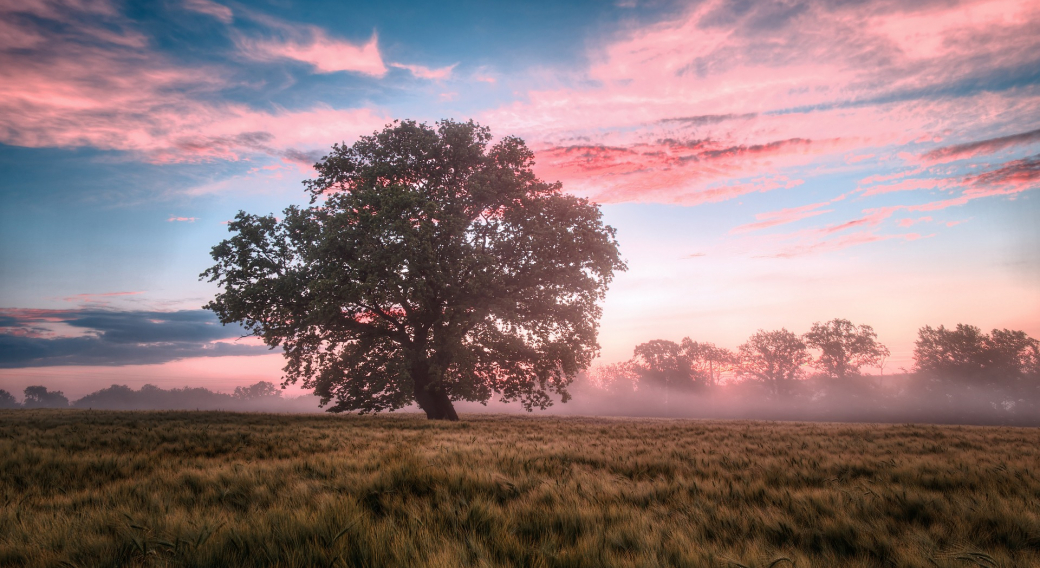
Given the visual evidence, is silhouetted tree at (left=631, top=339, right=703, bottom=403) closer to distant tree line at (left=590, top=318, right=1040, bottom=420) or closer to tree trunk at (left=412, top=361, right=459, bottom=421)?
distant tree line at (left=590, top=318, right=1040, bottom=420)

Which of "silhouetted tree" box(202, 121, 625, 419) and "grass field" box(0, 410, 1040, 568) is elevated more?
"silhouetted tree" box(202, 121, 625, 419)

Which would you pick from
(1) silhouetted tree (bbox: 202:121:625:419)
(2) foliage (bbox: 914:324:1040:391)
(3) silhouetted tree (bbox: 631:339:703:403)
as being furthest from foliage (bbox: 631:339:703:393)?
(1) silhouetted tree (bbox: 202:121:625:419)

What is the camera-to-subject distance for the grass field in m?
2.96

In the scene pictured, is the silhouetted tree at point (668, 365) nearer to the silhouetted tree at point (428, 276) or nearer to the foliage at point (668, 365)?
the foliage at point (668, 365)

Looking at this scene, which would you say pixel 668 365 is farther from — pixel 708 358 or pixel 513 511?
pixel 513 511

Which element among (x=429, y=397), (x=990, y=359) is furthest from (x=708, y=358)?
(x=429, y=397)

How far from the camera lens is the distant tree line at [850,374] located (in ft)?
243

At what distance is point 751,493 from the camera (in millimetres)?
5086

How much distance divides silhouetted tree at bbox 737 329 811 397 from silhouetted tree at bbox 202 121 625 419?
7901cm

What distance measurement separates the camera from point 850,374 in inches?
3332

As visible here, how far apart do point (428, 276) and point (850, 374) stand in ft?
314

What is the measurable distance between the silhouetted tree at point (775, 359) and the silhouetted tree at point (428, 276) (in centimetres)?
7901

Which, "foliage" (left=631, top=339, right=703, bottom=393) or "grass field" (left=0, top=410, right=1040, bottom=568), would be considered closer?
"grass field" (left=0, top=410, right=1040, bottom=568)

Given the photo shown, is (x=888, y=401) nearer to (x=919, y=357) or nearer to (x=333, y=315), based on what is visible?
(x=919, y=357)
